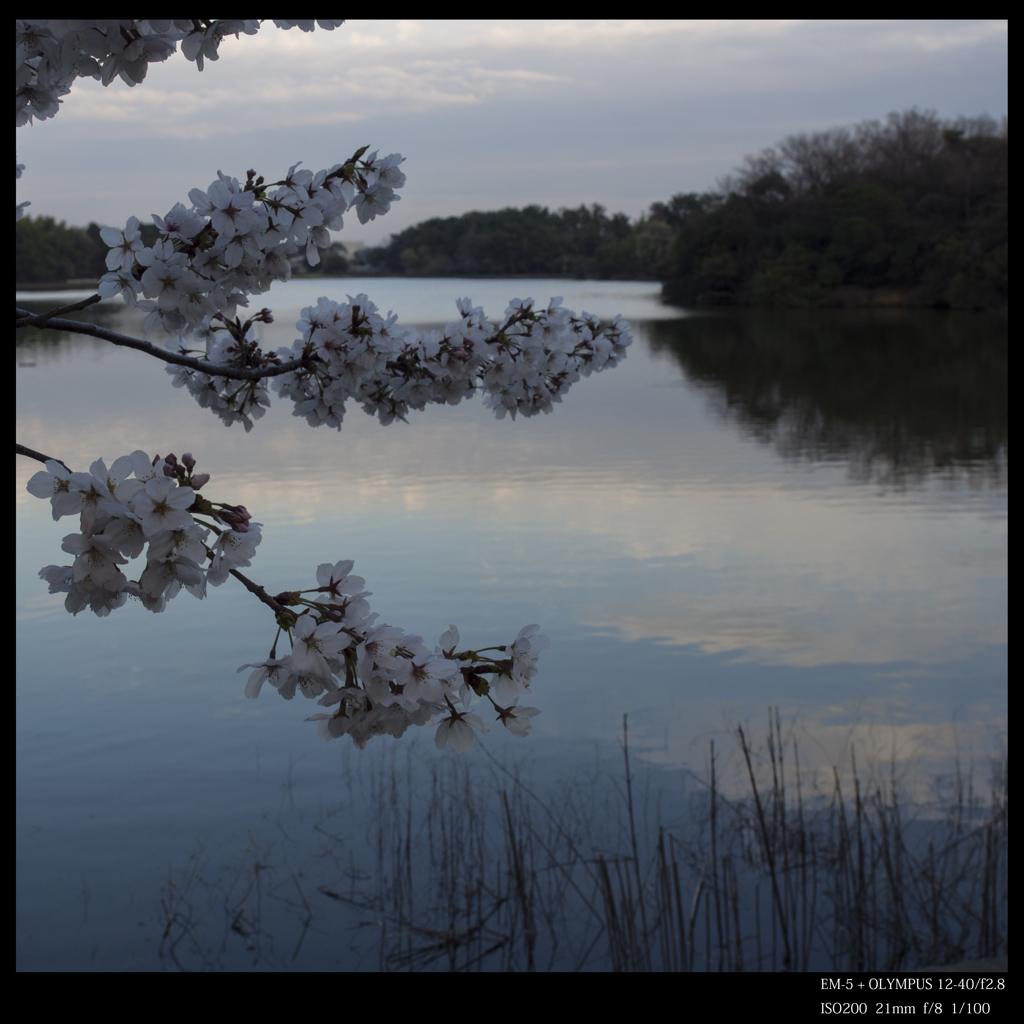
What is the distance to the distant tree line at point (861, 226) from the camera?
4644cm

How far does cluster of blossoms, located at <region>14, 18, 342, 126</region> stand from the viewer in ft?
5.67

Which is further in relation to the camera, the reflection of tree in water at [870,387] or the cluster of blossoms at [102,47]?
the reflection of tree in water at [870,387]

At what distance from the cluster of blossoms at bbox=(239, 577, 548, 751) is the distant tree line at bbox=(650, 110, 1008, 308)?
44.4m

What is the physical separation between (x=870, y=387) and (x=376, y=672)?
81.2ft

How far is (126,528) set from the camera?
1414 millimetres

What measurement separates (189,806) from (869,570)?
7077 mm

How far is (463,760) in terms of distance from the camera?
5.82m

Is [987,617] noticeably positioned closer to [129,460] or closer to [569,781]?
[569,781]

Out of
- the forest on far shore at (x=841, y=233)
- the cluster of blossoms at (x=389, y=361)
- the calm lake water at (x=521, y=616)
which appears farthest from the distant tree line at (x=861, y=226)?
the cluster of blossoms at (x=389, y=361)

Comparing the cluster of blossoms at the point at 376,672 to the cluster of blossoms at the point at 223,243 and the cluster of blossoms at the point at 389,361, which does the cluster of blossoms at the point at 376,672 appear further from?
the cluster of blossoms at the point at 389,361

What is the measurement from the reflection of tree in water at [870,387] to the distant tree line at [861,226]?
4.51 metres

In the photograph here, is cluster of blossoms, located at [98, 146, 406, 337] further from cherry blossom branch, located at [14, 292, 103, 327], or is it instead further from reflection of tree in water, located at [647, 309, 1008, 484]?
reflection of tree in water, located at [647, 309, 1008, 484]

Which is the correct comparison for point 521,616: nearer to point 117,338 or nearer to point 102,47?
point 117,338
